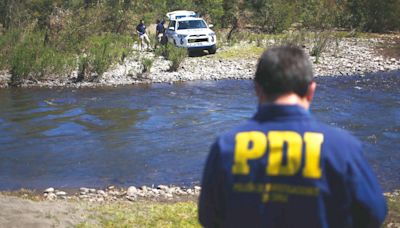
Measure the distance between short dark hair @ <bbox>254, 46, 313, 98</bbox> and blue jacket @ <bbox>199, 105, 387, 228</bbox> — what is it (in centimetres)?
8

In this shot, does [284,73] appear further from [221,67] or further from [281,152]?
[221,67]

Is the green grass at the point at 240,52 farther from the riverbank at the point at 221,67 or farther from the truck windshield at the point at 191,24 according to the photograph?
the truck windshield at the point at 191,24

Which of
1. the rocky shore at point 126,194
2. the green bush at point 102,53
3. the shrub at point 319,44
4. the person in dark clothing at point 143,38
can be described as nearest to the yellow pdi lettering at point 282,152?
the rocky shore at point 126,194

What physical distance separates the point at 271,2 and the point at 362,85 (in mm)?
16823

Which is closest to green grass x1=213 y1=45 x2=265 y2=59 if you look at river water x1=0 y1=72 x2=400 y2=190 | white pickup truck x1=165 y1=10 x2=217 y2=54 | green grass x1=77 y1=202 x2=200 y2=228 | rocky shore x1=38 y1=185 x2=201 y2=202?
white pickup truck x1=165 y1=10 x2=217 y2=54

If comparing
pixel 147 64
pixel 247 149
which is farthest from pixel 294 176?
pixel 147 64

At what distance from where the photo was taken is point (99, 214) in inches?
274

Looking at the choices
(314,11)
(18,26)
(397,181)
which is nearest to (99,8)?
(18,26)

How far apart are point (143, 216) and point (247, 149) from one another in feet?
15.1

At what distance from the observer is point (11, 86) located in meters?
20.8

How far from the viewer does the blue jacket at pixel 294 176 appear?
242cm

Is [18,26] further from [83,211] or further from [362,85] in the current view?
[83,211]

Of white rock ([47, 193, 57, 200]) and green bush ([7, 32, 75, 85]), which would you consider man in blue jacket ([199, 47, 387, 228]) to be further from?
green bush ([7, 32, 75, 85])

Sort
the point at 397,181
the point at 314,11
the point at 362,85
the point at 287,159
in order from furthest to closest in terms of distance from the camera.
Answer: the point at 314,11
the point at 362,85
the point at 397,181
the point at 287,159
